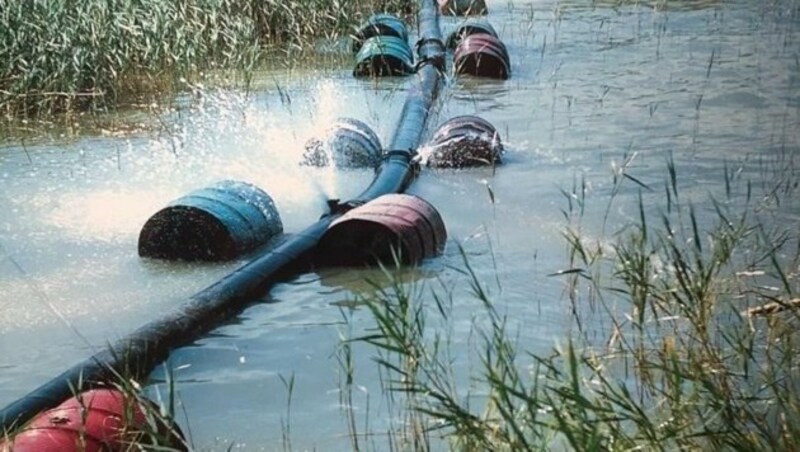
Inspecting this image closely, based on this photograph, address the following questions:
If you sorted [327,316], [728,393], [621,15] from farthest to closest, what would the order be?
[621,15]
[327,316]
[728,393]

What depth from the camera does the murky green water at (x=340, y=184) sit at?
18.1ft

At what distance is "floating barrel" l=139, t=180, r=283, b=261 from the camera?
7133 millimetres

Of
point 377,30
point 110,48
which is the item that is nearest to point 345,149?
point 110,48

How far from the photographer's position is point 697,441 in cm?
395

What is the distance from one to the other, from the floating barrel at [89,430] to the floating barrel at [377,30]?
9.75 m

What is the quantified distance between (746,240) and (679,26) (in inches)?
326

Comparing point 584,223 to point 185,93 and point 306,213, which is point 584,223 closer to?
point 306,213

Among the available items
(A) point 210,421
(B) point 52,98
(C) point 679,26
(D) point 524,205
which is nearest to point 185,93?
(B) point 52,98

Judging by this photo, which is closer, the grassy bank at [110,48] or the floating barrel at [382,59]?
the grassy bank at [110,48]

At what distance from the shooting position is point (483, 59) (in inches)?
493

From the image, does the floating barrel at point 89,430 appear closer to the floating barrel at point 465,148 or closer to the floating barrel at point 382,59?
the floating barrel at point 465,148

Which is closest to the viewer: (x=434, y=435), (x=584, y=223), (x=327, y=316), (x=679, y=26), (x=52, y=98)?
(x=434, y=435)

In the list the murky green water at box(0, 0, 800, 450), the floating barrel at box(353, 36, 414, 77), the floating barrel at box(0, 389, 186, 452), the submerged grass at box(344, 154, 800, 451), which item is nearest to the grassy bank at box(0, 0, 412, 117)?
the murky green water at box(0, 0, 800, 450)

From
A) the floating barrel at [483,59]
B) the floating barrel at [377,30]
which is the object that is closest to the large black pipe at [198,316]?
the floating barrel at [483,59]
